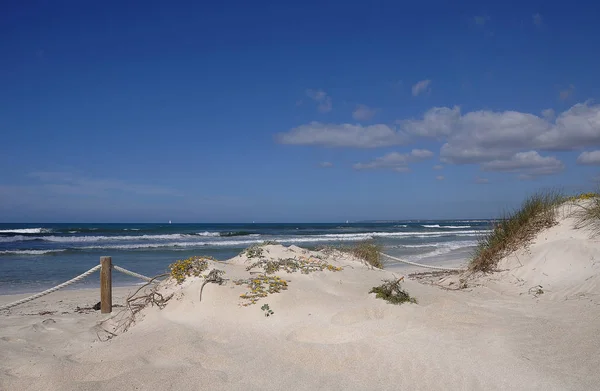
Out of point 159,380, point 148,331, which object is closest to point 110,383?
point 159,380

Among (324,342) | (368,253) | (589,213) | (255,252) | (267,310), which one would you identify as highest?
(589,213)

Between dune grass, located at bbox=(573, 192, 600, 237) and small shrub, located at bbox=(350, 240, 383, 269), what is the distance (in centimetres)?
412

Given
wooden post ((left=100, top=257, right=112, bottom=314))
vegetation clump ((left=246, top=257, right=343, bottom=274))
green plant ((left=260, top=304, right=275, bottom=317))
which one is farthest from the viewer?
wooden post ((left=100, top=257, right=112, bottom=314))

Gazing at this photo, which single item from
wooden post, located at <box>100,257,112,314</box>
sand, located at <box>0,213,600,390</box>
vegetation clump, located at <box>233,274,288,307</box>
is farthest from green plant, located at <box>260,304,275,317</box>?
wooden post, located at <box>100,257,112,314</box>

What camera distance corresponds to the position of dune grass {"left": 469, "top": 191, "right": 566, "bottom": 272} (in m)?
9.57

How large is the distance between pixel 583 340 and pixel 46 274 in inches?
580

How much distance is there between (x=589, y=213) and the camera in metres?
8.88

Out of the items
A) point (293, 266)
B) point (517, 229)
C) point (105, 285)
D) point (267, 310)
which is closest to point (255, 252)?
point (293, 266)

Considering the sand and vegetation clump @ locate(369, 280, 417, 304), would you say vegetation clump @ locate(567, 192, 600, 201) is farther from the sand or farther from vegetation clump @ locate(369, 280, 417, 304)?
vegetation clump @ locate(369, 280, 417, 304)

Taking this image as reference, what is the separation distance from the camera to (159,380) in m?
4.02

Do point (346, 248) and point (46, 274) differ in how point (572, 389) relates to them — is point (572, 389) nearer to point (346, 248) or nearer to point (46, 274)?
point (346, 248)

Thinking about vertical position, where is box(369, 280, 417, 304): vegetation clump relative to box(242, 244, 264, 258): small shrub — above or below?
below

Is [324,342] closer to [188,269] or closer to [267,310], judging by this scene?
[267,310]

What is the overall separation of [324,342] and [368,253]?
5.23 metres
